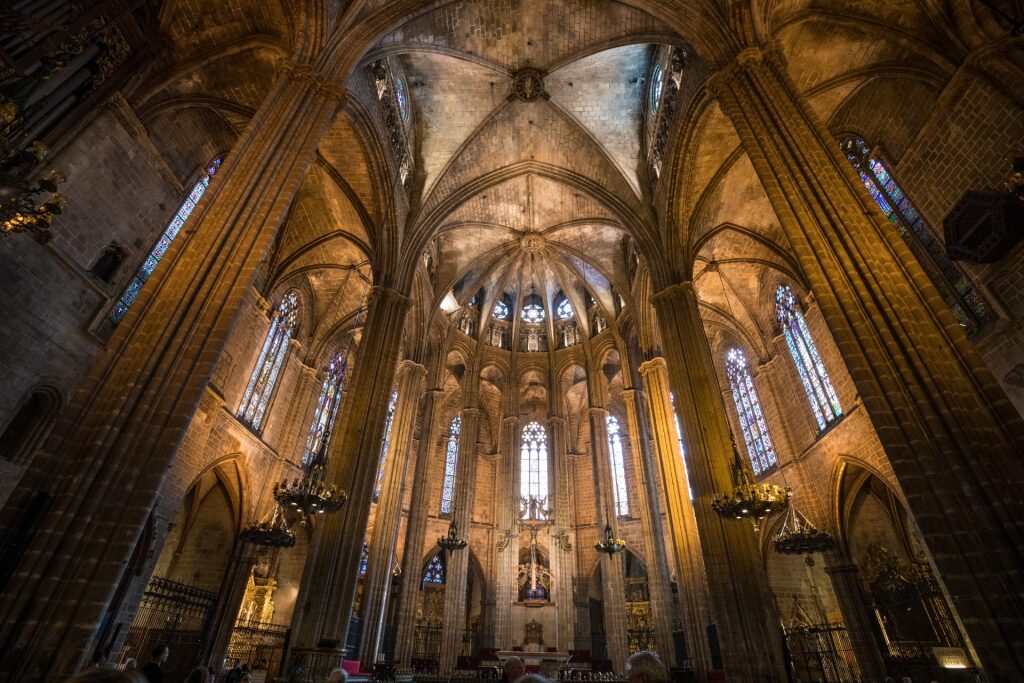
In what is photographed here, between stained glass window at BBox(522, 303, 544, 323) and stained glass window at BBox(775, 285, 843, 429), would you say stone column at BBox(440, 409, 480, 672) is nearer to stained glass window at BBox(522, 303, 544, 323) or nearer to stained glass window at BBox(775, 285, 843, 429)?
stained glass window at BBox(522, 303, 544, 323)

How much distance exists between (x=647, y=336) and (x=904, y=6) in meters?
11.0

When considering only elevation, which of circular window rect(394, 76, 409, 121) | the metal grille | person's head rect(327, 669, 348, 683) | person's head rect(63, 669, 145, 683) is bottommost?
person's head rect(327, 669, 348, 683)

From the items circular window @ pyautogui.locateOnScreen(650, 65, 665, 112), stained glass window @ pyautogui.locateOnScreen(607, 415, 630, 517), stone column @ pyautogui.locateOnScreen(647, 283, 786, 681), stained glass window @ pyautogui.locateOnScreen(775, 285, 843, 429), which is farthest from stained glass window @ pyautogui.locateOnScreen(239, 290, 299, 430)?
stained glass window @ pyautogui.locateOnScreen(775, 285, 843, 429)

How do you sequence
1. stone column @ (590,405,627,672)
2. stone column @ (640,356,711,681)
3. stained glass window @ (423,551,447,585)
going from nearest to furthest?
stone column @ (640,356,711,681)
stone column @ (590,405,627,672)
stained glass window @ (423,551,447,585)

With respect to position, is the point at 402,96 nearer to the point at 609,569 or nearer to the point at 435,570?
the point at 609,569

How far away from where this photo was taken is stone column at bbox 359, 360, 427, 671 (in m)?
13.6

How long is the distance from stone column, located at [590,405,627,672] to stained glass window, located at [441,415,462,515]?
256 inches

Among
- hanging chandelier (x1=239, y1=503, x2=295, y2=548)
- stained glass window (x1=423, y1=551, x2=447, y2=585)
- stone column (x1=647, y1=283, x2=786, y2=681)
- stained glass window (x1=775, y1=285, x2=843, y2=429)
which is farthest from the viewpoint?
stained glass window (x1=423, y1=551, x2=447, y2=585)

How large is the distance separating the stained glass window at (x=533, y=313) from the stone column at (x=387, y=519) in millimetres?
7365

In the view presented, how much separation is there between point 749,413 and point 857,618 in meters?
7.25

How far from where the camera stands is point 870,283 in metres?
6.28

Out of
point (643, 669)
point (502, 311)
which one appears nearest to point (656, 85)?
point (502, 311)

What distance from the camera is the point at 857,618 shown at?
12930 mm

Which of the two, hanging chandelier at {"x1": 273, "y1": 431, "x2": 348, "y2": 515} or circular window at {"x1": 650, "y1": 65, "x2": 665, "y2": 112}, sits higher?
circular window at {"x1": 650, "y1": 65, "x2": 665, "y2": 112}
